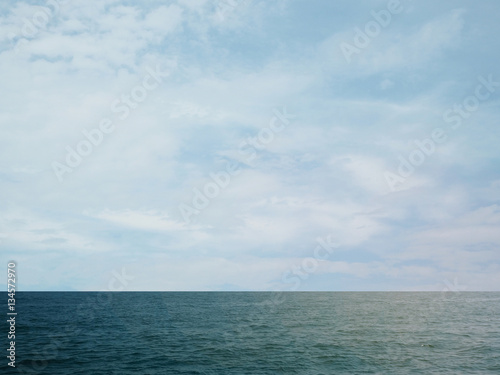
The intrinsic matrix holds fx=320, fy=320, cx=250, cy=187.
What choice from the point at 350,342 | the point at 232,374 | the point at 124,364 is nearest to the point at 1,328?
the point at 124,364

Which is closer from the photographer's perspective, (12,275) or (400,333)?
(12,275)

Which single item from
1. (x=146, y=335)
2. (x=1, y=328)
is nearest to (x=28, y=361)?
(x=146, y=335)

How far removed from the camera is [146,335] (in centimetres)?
5216

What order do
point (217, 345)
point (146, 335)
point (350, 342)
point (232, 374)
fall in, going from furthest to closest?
point (146, 335), point (350, 342), point (217, 345), point (232, 374)

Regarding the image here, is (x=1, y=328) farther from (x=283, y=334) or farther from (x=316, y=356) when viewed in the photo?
(x=316, y=356)

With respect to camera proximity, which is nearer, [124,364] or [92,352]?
[124,364]

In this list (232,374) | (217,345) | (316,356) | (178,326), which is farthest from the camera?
(178,326)

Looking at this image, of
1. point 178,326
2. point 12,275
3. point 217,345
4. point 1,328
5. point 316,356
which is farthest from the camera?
point 178,326

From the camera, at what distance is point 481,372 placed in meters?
33.6

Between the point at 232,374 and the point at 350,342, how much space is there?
23.6 m

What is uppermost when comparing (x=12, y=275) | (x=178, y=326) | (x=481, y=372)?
(x=12, y=275)

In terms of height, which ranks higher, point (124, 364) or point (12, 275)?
point (12, 275)

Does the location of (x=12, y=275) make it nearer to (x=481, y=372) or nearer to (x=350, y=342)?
(x=350, y=342)

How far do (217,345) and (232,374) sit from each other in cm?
1349
